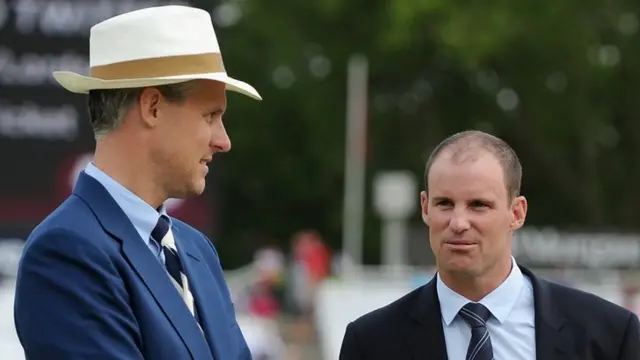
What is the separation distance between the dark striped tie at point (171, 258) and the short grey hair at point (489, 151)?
0.63 metres

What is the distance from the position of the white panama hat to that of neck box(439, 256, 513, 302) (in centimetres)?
69

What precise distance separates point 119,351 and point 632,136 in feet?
94.4

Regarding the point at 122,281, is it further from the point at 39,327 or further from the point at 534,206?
the point at 534,206

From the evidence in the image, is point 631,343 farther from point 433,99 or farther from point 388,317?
point 433,99

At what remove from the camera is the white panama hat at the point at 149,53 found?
10.0ft

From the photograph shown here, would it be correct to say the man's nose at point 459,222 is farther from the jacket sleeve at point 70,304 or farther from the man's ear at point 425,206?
the jacket sleeve at point 70,304

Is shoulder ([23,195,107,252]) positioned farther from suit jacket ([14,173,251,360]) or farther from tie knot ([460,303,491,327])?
tie knot ([460,303,491,327])

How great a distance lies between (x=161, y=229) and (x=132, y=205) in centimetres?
11

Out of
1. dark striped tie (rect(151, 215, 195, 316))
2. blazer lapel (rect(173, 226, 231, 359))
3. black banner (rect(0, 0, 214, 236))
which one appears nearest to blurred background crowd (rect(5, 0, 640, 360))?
black banner (rect(0, 0, 214, 236))

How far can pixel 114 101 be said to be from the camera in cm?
307

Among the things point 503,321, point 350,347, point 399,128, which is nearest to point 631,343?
point 503,321

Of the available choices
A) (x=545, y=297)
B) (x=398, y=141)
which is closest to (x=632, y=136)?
(x=398, y=141)

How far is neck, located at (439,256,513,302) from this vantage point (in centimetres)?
334

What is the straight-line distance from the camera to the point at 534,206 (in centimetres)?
3309
